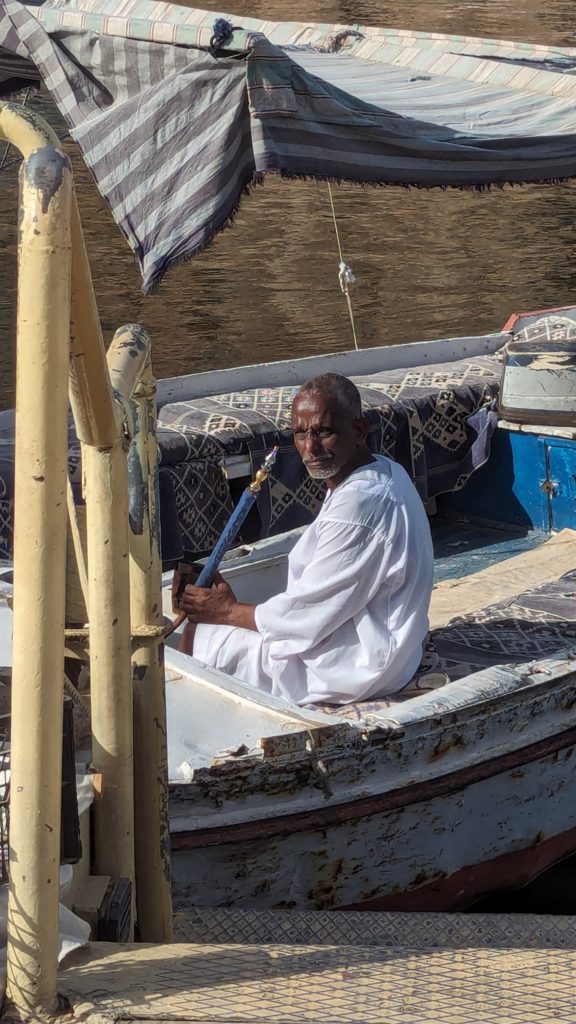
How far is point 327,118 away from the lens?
470 cm

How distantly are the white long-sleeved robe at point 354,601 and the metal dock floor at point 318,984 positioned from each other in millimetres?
1579

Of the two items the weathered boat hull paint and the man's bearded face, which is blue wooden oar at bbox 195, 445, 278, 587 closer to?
the man's bearded face

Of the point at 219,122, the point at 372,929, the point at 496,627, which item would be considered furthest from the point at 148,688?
the point at 219,122

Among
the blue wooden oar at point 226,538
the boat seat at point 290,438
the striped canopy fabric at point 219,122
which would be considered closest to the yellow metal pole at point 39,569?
the blue wooden oar at point 226,538

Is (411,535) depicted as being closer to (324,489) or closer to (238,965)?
(238,965)

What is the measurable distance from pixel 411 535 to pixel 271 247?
1483cm

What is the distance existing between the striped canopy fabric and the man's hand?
5.11 ft

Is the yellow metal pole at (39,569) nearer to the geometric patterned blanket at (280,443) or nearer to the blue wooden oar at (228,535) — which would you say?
the blue wooden oar at (228,535)

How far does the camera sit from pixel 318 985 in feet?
5.90

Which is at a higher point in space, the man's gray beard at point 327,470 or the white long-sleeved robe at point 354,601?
the man's gray beard at point 327,470

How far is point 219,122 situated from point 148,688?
3.07m

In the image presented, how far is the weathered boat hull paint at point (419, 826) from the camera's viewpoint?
3.27 meters

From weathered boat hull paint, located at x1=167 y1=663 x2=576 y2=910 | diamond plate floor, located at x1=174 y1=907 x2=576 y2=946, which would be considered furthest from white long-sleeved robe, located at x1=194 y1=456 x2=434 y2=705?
diamond plate floor, located at x1=174 y1=907 x2=576 y2=946

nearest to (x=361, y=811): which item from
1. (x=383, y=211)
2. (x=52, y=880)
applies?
(x=52, y=880)
